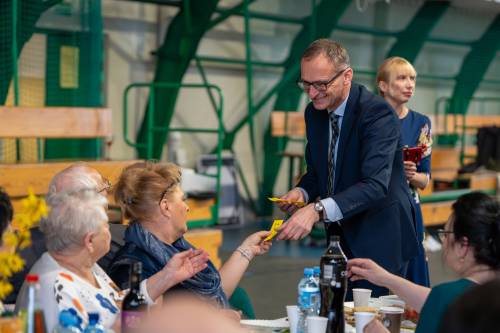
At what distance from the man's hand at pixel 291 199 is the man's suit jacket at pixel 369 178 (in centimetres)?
12

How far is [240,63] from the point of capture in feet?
37.9

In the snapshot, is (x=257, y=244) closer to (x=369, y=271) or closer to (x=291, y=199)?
(x=291, y=199)

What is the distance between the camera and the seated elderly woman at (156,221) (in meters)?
3.26

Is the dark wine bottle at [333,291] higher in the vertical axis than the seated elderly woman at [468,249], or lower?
lower

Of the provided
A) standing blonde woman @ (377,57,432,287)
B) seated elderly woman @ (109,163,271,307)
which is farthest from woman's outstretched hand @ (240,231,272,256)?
standing blonde woman @ (377,57,432,287)

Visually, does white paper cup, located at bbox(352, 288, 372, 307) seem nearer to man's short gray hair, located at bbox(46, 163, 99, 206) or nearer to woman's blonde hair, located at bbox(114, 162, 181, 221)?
woman's blonde hair, located at bbox(114, 162, 181, 221)

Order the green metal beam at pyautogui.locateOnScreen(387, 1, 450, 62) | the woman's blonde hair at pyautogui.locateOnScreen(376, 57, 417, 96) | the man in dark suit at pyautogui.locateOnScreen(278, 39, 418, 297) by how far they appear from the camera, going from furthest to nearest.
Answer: the green metal beam at pyautogui.locateOnScreen(387, 1, 450, 62) < the woman's blonde hair at pyautogui.locateOnScreen(376, 57, 417, 96) < the man in dark suit at pyautogui.locateOnScreen(278, 39, 418, 297)

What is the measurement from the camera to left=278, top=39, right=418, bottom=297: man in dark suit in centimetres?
360

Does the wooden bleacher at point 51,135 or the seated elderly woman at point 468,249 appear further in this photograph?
the wooden bleacher at point 51,135

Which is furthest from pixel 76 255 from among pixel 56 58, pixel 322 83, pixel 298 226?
pixel 56 58

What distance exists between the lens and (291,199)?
391cm

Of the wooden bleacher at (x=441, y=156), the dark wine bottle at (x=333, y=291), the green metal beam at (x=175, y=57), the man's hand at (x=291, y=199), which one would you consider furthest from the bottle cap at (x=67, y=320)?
the wooden bleacher at (x=441, y=156)

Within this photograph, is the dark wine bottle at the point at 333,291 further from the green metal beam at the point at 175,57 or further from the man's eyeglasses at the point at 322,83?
the green metal beam at the point at 175,57

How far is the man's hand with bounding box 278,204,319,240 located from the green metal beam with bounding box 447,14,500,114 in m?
11.9
